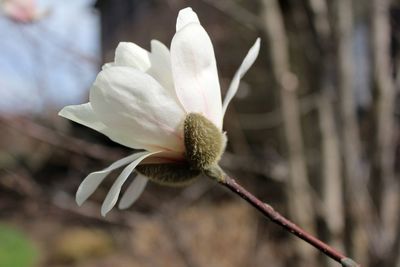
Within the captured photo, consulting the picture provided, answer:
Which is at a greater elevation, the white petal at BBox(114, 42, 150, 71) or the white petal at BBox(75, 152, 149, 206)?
the white petal at BBox(114, 42, 150, 71)

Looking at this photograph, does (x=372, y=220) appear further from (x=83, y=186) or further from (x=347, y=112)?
(x=83, y=186)

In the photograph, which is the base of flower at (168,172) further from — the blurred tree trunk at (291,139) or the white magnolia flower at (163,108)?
the blurred tree trunk at (291,139)

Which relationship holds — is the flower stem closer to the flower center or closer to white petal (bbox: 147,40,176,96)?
the flower center

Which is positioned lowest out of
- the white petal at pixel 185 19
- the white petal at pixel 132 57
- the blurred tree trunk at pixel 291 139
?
the blurred tree trunk at pixel 291 139

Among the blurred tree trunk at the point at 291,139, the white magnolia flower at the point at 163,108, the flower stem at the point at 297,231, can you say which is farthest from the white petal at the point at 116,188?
the blurred tree trunk at the point at 291,139

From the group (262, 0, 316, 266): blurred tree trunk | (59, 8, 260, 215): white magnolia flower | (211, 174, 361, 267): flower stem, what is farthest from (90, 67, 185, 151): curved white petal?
(262, 0, 316, 266): blurred tree trunk

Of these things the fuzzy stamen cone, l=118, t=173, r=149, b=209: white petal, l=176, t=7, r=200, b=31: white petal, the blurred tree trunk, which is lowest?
the blurred tree trunk

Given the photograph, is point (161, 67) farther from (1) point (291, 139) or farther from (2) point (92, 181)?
(1) point (291, 139)
